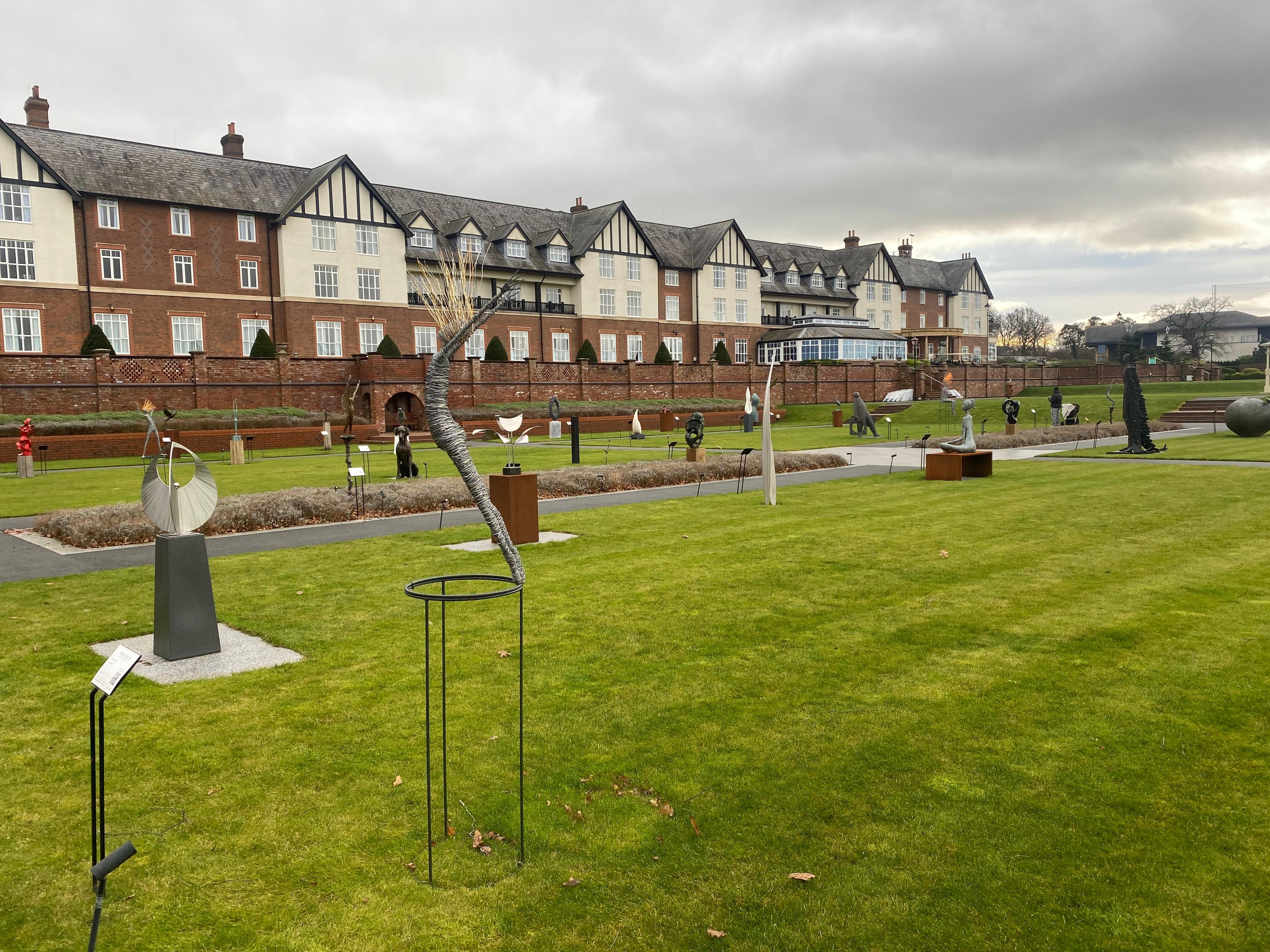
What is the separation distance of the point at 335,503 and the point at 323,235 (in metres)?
38.6

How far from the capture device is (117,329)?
144 ft

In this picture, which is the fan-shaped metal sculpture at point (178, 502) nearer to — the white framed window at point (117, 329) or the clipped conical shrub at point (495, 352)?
the white framed window at point (117, 329)

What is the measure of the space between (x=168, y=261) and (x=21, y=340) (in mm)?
7600

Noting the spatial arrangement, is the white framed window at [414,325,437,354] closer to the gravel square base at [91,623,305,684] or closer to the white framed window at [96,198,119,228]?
the white framed window at [96,198,119,228]

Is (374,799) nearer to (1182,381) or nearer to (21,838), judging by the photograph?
(21,838)

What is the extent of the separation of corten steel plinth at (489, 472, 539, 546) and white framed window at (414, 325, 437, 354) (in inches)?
1694

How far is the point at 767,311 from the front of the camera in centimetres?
7488

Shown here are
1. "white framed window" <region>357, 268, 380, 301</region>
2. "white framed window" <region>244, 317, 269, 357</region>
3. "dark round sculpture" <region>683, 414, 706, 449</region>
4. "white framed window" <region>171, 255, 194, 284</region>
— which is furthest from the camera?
"white framed window" <region>357, 268, 380, 301</region>

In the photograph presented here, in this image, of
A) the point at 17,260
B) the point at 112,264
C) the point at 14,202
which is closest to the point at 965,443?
the point at 112,264

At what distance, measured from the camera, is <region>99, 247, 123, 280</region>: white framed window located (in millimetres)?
43438

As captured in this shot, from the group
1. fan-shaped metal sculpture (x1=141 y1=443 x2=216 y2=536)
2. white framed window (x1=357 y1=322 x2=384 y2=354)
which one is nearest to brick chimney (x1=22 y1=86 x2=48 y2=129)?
white framed window (x1=357 y1=322 x2=384 y2=354)

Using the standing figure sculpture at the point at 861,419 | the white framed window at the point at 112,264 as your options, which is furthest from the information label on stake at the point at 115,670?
the white framed window at the point at 112,264

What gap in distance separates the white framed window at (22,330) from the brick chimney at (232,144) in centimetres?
1457

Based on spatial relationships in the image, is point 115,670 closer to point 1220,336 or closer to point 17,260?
point 17,260
